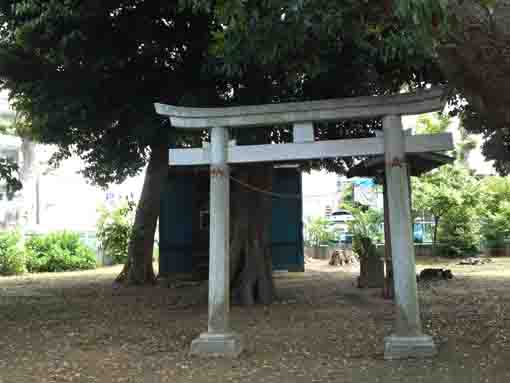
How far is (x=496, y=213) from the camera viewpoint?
21156mm

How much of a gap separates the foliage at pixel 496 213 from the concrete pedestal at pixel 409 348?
15.9 m

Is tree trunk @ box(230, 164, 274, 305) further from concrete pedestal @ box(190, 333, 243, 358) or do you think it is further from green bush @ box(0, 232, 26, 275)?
green bush @ box(0, 232, 26, 275)

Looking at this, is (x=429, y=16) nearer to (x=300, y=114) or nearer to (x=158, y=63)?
(x=300, y=114)

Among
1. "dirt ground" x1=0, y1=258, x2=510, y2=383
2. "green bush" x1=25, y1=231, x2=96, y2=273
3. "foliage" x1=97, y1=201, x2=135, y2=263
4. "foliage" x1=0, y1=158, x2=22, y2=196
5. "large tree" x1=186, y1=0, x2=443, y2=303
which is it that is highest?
"large tree" x1=186, y1=0, x2=443, y2=303

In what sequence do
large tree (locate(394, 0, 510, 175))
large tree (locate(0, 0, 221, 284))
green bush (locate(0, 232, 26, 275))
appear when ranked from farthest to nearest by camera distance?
green bush (locate(0, 232, 26, 275))
large tree (locate(0, 0, 221, 284))
large tree (locate(394, 0, 510, 175))

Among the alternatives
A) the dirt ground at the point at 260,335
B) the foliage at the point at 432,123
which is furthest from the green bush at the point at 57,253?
the foliage at the point at 432,123

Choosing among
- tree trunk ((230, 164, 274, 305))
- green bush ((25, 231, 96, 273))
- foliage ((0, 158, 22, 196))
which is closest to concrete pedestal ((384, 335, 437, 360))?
tree trunk ((230, 164, 274, 305))

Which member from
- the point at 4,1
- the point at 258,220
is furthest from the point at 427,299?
the point at 4,1

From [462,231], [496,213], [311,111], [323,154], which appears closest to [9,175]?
[311,111]

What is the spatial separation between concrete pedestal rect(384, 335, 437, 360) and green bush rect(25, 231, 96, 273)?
54.3 feet

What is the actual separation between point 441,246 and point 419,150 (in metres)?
15.5

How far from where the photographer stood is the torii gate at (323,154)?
20.4ft

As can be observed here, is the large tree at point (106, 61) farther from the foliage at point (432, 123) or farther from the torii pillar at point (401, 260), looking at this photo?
the foliage at point (432, 123)

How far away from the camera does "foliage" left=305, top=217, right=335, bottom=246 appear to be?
24.1 metres
